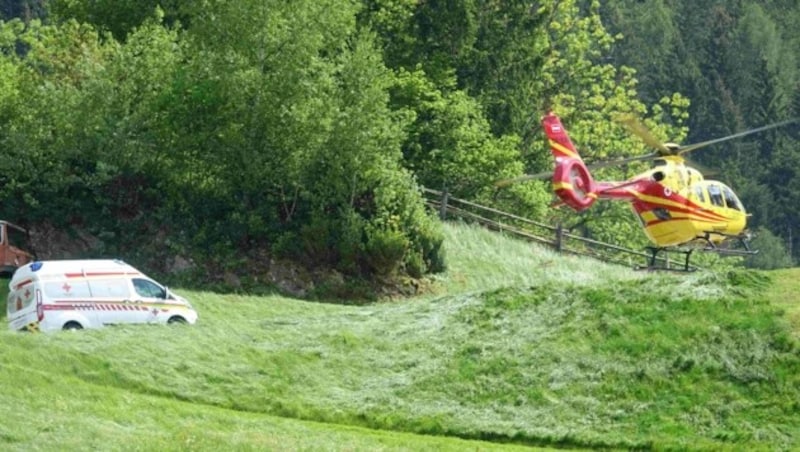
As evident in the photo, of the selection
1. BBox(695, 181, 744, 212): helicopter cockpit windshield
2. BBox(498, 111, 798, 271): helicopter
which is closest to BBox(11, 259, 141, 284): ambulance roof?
BBox(498, 111, 798, 271): helicopter

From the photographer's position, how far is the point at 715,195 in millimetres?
47219

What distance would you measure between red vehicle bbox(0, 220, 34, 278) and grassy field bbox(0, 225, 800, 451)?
9.60m

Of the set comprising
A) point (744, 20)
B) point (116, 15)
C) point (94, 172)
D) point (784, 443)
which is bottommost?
point (784, 443)

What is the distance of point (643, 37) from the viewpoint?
422ft

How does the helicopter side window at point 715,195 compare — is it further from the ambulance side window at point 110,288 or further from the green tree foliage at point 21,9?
the green tree foliage at point 21,9

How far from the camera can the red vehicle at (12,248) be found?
150 feet

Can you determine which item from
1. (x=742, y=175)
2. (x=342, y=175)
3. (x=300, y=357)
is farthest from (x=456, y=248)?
(x=742, y=175)

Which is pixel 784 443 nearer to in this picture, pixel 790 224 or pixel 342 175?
pixel 342 175

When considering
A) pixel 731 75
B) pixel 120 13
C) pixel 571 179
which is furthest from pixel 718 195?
pixel 731 75

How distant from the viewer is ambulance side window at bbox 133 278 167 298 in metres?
37.2

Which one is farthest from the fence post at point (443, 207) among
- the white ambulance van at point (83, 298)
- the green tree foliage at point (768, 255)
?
the green tree foliage at point (768, 255)

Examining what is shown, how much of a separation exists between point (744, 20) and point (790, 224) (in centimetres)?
2086

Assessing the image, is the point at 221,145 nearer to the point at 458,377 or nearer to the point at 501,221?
the point at 501,221

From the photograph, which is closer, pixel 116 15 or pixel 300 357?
pixel 300 357
